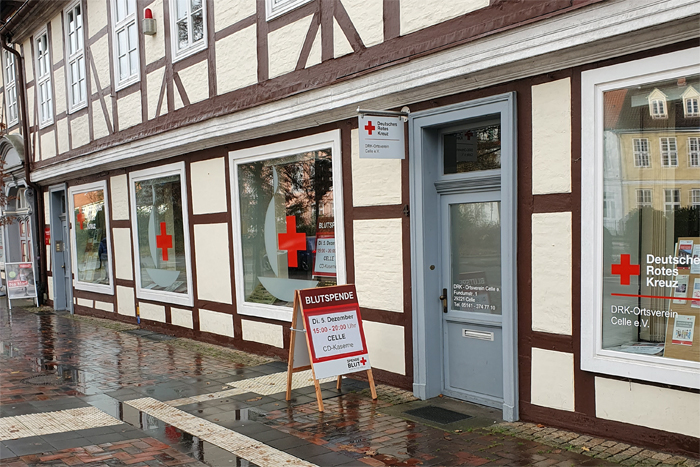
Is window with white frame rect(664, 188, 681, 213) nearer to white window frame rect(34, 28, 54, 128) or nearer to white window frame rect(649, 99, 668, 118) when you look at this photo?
white window frame rect(649, 99, 668, 118)

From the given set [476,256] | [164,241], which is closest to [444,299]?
[476,256]

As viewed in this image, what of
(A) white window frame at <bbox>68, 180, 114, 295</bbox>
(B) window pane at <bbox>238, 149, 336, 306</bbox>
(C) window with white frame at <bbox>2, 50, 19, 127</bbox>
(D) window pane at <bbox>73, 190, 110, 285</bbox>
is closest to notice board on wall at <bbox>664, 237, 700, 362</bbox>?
(B) window pane at <bbox>238, 149, 336, 306</bbox>

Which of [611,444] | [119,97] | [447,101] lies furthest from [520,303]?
[119,97]

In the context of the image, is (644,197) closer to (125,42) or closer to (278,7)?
(278,7)

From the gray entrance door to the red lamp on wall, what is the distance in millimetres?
6617

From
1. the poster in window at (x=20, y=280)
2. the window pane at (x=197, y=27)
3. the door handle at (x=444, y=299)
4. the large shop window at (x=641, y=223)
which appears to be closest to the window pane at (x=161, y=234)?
the window pane at (x=197, y=27)

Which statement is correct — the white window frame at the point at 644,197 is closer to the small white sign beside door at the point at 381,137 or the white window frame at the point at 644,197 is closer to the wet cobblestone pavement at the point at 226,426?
the wet cobblestone pavement at the point at 226,426

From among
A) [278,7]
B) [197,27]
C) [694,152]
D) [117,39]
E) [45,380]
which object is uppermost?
[117,39]

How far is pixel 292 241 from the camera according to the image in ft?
27.7

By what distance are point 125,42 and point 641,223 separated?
32.7 ft

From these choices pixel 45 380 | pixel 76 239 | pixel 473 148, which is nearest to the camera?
pixel 473 148

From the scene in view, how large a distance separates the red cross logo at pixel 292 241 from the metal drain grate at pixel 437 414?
2.94 meters

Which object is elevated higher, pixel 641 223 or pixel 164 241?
pixel 641 223

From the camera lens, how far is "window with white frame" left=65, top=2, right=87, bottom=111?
13477 mm
